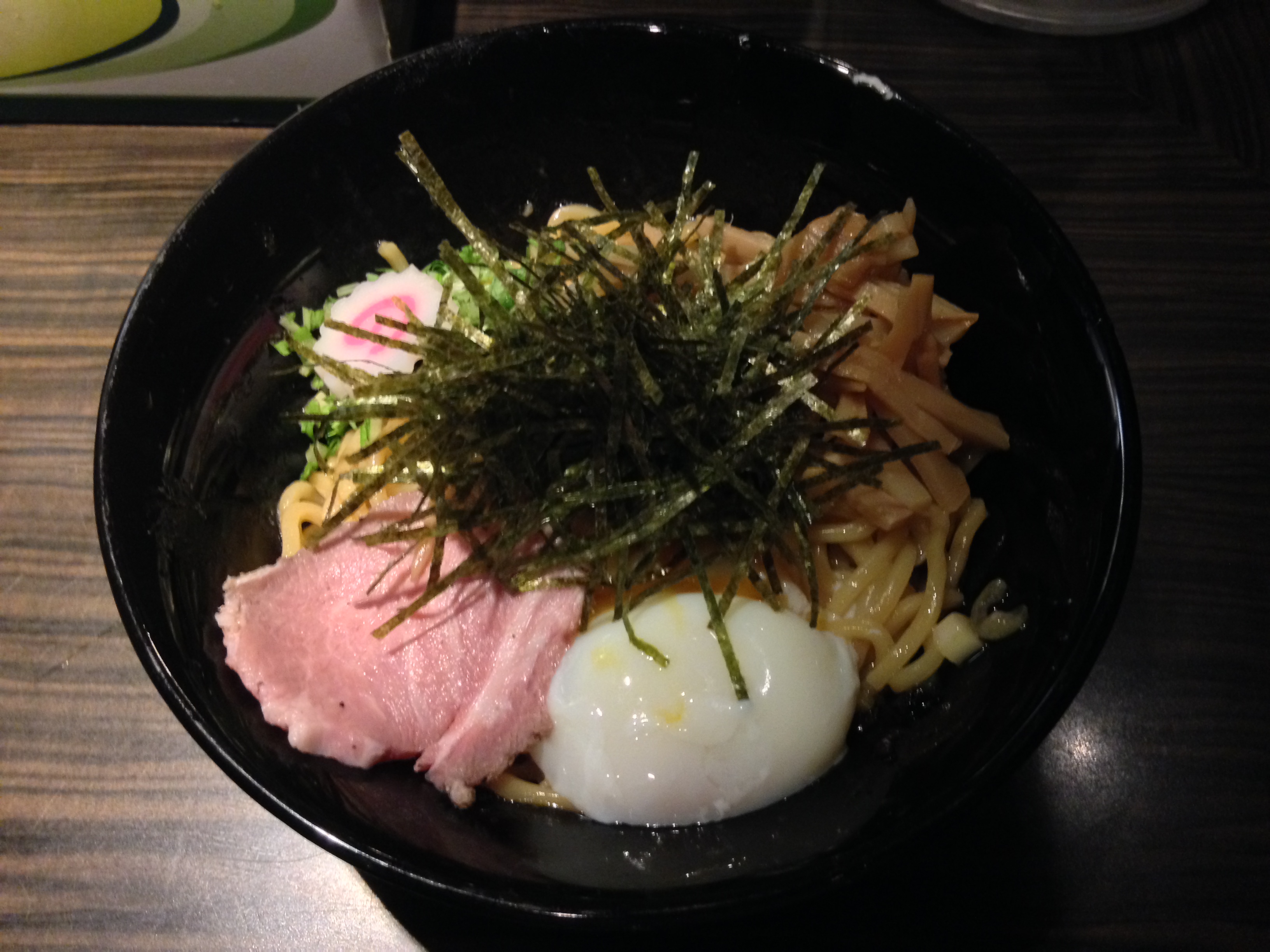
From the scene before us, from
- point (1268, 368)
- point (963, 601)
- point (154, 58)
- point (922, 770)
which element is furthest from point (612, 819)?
point (154, 58)

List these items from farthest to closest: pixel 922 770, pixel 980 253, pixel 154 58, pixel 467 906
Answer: pixel 154 58
pixel 980 253
pixel 922 770
pixel 467 906

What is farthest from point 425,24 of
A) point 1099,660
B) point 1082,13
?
point 1099,660

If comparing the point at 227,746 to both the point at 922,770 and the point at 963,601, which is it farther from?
the point at 963,601

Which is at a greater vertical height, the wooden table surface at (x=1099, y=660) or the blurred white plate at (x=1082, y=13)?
the blurred white plate at (x=1082, y=13)

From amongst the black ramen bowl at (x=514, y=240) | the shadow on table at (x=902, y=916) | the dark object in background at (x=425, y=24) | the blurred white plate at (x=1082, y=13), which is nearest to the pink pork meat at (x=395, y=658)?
the black ramen bowl at (x=514, y=240)

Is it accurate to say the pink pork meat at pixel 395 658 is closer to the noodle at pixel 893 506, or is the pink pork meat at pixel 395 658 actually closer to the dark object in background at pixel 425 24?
the noodle at pixel 893 506

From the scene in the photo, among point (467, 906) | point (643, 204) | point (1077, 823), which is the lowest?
point (1077, 823)
